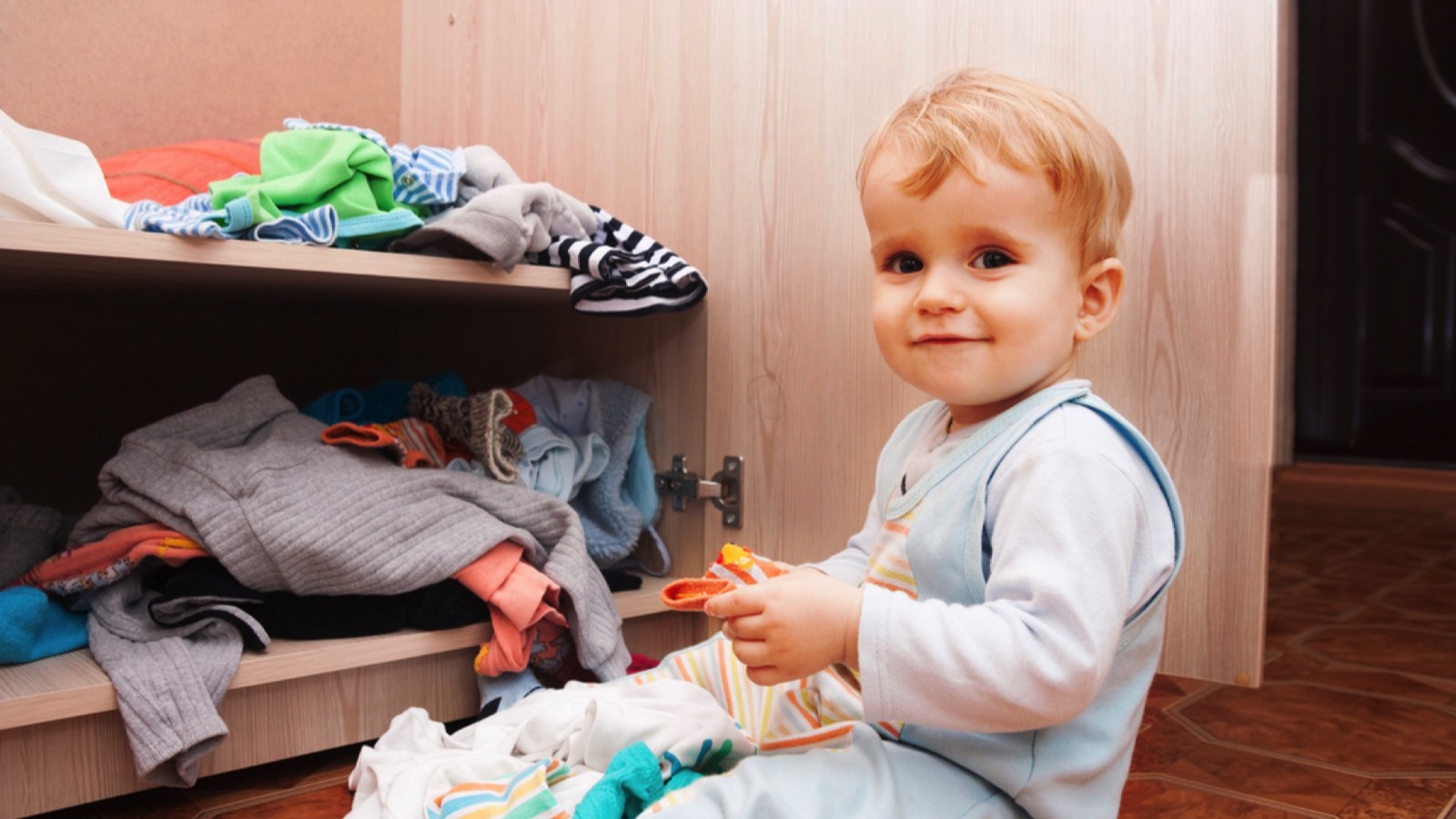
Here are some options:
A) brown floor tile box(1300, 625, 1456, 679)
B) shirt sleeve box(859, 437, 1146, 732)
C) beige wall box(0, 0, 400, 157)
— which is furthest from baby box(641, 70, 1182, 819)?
beige wall box(0, 0, 400, 157)

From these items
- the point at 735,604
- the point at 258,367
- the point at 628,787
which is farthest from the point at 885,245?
the point at 258,367

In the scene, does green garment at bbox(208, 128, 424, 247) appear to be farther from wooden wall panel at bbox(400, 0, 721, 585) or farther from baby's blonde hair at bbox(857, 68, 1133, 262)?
baby's blonde hair at bbox(857, 68, 1133, 262)

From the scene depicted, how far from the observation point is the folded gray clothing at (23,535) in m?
0.96

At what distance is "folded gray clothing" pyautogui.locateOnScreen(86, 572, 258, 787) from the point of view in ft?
2.63

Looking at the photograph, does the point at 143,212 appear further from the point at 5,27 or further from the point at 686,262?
the point at 5,27

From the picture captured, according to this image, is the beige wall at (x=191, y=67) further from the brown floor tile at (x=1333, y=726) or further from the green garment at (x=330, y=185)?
the brown floor tile at (x=1333, y=726)

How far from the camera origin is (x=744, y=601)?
0.60 meters

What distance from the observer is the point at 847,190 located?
3.06 ft

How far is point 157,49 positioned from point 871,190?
1180mm

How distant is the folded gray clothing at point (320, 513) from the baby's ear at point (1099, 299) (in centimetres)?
50

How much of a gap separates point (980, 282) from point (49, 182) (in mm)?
686

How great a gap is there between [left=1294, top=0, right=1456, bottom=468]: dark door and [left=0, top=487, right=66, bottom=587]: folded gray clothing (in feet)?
10.8

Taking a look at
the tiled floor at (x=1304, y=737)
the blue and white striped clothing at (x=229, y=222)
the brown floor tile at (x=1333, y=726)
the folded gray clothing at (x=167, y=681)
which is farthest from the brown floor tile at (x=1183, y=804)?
the blue and white striped clothing at (x=229, y=222)

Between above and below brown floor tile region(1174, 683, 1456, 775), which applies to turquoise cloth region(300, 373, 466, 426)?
above
